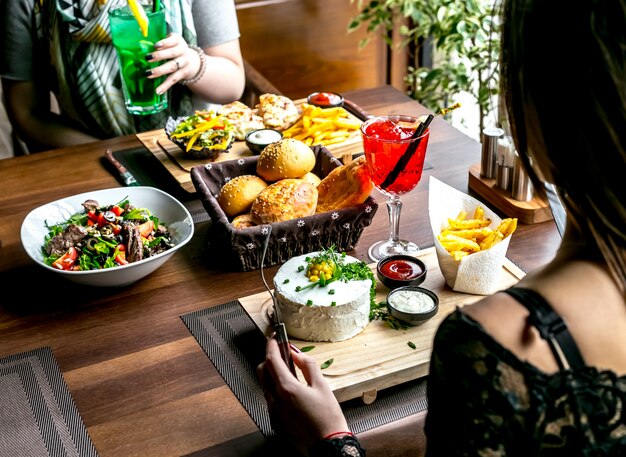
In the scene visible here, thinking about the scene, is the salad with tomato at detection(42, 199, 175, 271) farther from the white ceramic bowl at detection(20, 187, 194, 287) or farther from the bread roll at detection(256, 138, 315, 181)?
the bread roll at detection(256, 138, 315, 181)

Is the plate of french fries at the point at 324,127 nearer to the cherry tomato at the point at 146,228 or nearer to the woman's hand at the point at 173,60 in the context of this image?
the woman's hand at the point at 173,60

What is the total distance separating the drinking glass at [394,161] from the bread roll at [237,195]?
0.26 m

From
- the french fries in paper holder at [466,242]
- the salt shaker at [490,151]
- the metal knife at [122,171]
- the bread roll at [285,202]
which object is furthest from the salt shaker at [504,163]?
the metal knife at [122,171]

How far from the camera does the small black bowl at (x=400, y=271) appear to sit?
1.42 metres

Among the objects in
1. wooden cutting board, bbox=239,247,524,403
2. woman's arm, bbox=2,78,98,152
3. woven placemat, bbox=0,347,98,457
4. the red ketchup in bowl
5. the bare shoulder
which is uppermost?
the bare shoulder

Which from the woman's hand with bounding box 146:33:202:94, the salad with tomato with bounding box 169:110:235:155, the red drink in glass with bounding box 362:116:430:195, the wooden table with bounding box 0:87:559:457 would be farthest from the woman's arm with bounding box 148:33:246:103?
the red drink in glass with bounding box 362:116:430:195

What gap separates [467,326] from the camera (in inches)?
33.2

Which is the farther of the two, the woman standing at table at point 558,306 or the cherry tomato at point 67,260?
the cherry tomato at point 67,260

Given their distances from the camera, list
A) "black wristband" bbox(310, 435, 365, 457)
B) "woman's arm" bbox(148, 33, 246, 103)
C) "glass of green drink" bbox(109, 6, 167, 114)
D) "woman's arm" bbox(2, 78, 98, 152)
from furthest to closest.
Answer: "woman's arm" bbox(2, 78, 98, 152) → "woman's arm" bbox(148, 33, 246, 103) → "glass of green drink" bbox(109, 6, 167, 114) → "black wristband" bbox(310, 435, 365, 457)

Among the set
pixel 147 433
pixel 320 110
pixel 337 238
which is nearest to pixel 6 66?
pixel 320 110

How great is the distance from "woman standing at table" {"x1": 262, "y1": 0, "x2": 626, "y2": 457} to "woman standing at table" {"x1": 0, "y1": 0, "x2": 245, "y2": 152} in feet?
5.34

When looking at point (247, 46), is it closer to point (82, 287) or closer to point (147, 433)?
point (82, 287)

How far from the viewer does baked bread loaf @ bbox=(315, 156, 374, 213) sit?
1.59 meters

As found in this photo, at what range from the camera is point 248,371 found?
1.31m
